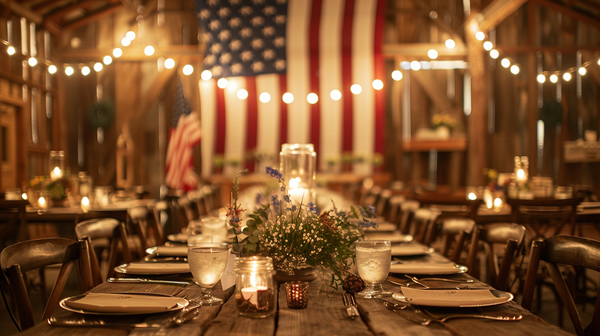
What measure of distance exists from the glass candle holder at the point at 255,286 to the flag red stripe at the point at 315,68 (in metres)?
7.66

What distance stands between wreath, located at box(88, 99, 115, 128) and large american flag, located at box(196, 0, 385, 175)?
1.88 metres

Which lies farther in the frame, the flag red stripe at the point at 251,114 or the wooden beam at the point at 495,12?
the flag red stripe at the point at 251,114

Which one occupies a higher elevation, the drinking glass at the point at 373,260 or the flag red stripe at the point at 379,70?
the flag red stripe at the point at 379,70

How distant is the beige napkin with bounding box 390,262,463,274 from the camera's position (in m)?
1.64

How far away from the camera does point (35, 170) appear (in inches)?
328

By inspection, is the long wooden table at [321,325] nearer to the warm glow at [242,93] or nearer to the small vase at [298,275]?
the small vase at [298,275]

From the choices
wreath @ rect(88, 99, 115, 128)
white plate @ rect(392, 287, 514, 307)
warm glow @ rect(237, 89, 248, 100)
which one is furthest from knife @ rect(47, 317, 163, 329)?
wreath @ rect(88, 99, 115, 128)

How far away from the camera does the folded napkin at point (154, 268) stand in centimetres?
166

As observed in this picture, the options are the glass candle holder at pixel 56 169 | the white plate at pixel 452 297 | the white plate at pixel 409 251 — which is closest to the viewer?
the white plate at pixel 452 297

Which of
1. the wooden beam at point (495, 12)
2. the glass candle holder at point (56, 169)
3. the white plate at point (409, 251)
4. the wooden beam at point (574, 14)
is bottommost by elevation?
the white plate at point (409, 251)

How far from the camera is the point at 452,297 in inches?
50.0

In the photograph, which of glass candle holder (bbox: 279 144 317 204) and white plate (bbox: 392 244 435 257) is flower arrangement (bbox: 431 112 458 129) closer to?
glass candle holder (bbox: 279 144 317 204)

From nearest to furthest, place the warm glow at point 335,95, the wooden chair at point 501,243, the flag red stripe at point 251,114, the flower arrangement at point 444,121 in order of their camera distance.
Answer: the wooden chair at point 501,243
the warm glow at point 335,95
the flag red stripe at point 251,114
the flower arrangement at point 444,121

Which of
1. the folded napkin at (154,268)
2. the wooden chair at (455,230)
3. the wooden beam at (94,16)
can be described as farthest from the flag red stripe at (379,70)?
the folded napkin at (154,268)
